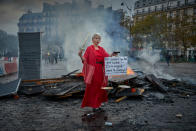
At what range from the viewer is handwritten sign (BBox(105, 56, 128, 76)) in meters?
4.70

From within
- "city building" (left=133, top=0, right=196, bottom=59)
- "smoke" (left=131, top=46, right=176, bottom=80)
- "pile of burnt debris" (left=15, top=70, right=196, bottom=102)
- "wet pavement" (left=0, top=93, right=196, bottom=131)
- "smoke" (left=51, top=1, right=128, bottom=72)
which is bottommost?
"wet pavement" (left=0, top=93, right=196, bottom=131)

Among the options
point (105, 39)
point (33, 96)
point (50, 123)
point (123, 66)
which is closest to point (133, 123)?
point (123, 66)

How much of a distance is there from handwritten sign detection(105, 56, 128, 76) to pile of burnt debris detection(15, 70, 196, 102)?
23.9 inches

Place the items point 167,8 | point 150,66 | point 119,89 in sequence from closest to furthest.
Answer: point 119,89 → point 150,66 → point 167,8

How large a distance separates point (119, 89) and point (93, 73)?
2262mm

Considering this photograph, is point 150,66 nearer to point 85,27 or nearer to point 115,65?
point 85,27

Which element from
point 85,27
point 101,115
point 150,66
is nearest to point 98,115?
point 101,115

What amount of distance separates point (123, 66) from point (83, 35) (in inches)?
405

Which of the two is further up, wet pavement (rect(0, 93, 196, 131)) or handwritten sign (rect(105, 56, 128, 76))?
handwritten sign (rect(105, 56, 128, 76))

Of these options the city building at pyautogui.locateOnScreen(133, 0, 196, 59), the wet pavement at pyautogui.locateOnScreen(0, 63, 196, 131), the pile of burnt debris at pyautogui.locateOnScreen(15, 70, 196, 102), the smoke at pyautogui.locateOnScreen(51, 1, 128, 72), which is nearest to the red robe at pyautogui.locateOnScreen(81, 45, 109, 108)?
the wet pavement at pyautogui.locateOnScreen(0, 63, 196, 131)

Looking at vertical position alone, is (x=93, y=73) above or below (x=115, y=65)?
below

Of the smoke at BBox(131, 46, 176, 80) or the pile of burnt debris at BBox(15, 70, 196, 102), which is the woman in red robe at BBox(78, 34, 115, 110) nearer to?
the pile of burnt debris at BBox(15, 70, 196, 102)

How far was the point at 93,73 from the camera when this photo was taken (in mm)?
4578

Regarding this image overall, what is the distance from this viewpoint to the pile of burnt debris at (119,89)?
6.29 metres
